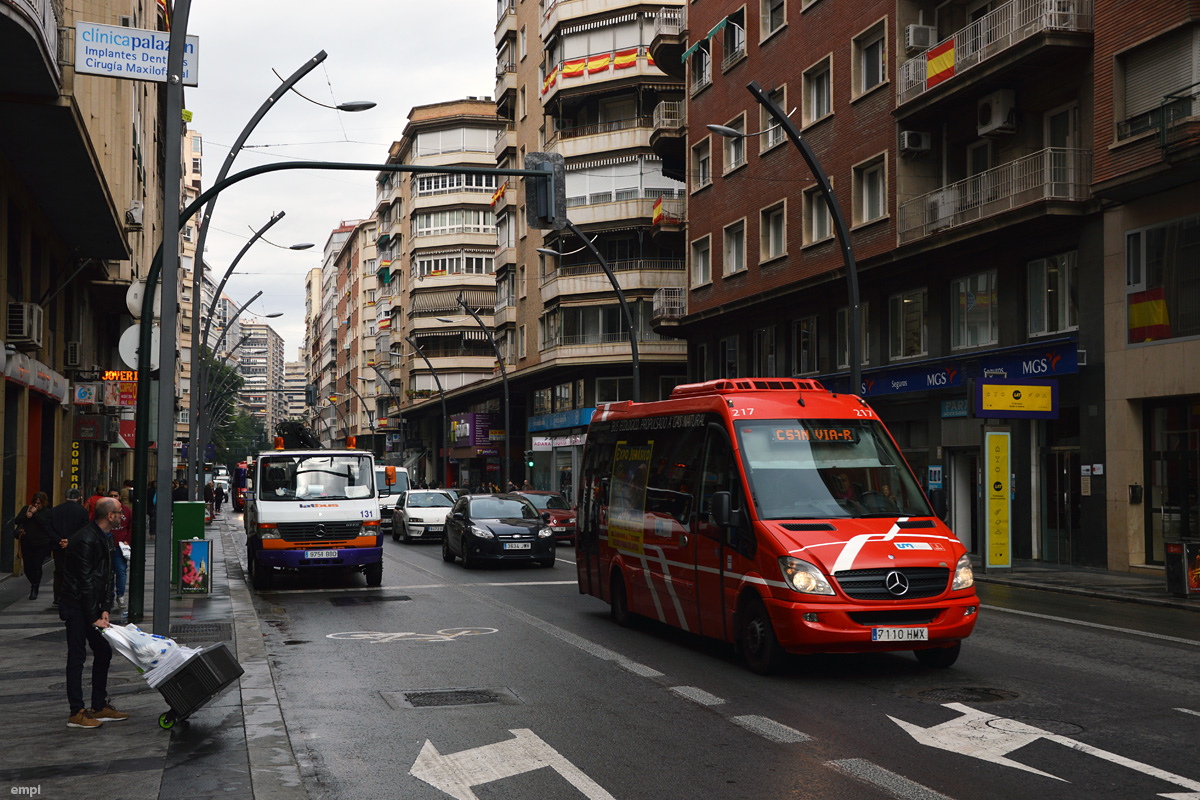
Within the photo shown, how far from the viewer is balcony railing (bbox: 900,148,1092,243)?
23469 millimetres

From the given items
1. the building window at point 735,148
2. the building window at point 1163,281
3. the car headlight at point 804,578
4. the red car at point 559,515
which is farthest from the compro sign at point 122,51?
the building window at point 735,148

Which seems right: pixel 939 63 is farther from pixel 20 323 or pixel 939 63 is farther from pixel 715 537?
pixel 20 323

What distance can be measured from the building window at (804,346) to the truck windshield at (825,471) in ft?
73.3

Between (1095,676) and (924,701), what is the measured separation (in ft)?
6.49

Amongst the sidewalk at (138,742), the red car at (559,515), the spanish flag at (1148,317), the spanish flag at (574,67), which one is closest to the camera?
the sidewalk at (138,742)

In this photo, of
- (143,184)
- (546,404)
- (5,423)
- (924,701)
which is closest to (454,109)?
(546,404)

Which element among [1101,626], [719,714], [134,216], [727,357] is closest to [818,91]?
[727,357]

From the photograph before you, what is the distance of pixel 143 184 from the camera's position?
38.8 metres

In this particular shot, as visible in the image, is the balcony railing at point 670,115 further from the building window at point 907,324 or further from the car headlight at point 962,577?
the car headlight at point 962,577

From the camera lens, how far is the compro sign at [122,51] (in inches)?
441

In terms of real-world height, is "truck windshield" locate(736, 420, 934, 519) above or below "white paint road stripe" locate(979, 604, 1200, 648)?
above

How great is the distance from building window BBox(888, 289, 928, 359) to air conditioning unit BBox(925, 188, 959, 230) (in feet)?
5.99

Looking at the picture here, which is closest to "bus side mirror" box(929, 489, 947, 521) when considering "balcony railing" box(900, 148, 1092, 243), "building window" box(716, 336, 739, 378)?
"balcony railing" box(900, 148, 1092, 243)

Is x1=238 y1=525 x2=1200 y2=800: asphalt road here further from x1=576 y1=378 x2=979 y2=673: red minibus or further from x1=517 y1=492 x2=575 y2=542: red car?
x1=517 y1=492 x2=575 y2=542: red car
